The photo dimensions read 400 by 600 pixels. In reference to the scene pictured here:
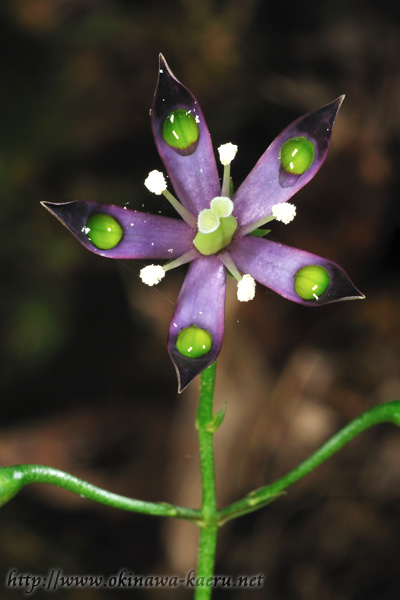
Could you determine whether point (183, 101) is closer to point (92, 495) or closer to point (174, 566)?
point (92, 495)

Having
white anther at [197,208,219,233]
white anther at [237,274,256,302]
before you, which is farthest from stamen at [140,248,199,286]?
white anther at [237,274,256,302]

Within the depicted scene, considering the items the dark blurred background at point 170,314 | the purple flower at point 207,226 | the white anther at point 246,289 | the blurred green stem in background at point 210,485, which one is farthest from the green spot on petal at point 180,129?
the dark blurred background at point 170,314

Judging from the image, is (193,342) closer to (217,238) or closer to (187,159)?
(217,238)

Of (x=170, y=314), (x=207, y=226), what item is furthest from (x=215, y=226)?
(x=170, y=314)

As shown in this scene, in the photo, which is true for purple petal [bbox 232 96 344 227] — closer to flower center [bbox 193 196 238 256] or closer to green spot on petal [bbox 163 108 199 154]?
flower center [bbox 193 196 238 256]

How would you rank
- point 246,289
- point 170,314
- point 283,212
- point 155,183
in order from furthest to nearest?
point 170,314
point 155,183
point 283,212
point 246,289

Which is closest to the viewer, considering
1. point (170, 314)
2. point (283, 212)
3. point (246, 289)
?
point (246, 289)
